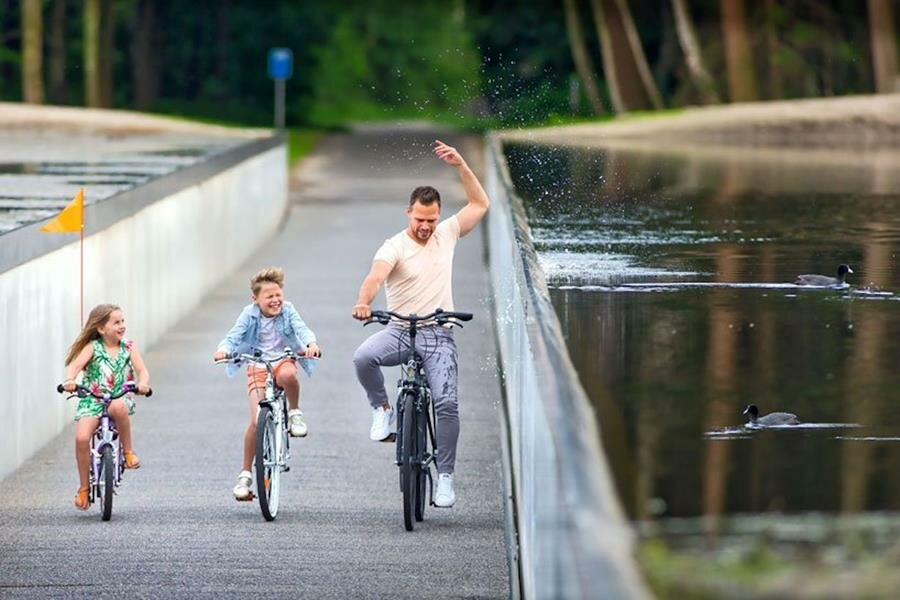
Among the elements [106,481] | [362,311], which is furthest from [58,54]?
[362,311]

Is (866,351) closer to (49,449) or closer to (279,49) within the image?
(49,449)

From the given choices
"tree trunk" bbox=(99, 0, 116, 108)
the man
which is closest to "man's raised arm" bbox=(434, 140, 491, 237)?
the man

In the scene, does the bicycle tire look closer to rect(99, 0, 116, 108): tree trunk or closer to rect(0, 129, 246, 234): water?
rect(0, 129, 246, 234): water

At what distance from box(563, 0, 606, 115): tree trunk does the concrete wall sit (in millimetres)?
47565

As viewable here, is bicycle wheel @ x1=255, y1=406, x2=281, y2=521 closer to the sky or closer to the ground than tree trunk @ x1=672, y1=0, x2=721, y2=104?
closer to the ground

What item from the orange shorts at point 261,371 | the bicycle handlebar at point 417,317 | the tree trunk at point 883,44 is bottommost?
the orange shorts at point 261,371

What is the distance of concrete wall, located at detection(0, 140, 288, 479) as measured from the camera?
48.8 ft

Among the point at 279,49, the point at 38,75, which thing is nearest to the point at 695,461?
the point at 38,75

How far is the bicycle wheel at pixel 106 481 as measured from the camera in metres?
12.3

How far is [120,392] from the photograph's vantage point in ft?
39.8

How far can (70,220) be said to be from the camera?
1523 cm

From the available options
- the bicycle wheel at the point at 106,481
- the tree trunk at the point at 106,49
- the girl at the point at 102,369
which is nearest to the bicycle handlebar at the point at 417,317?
the girl at the point at 102,369

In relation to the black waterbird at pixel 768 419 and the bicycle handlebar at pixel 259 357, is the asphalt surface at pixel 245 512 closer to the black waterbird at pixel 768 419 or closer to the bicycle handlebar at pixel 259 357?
the bicycle handlebar at pixel 259 357

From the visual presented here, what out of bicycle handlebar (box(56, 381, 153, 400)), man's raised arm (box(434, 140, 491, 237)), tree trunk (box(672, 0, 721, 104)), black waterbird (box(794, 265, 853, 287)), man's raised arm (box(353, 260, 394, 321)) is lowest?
bicycle handlebar (box(56, 381, 153, 400))
